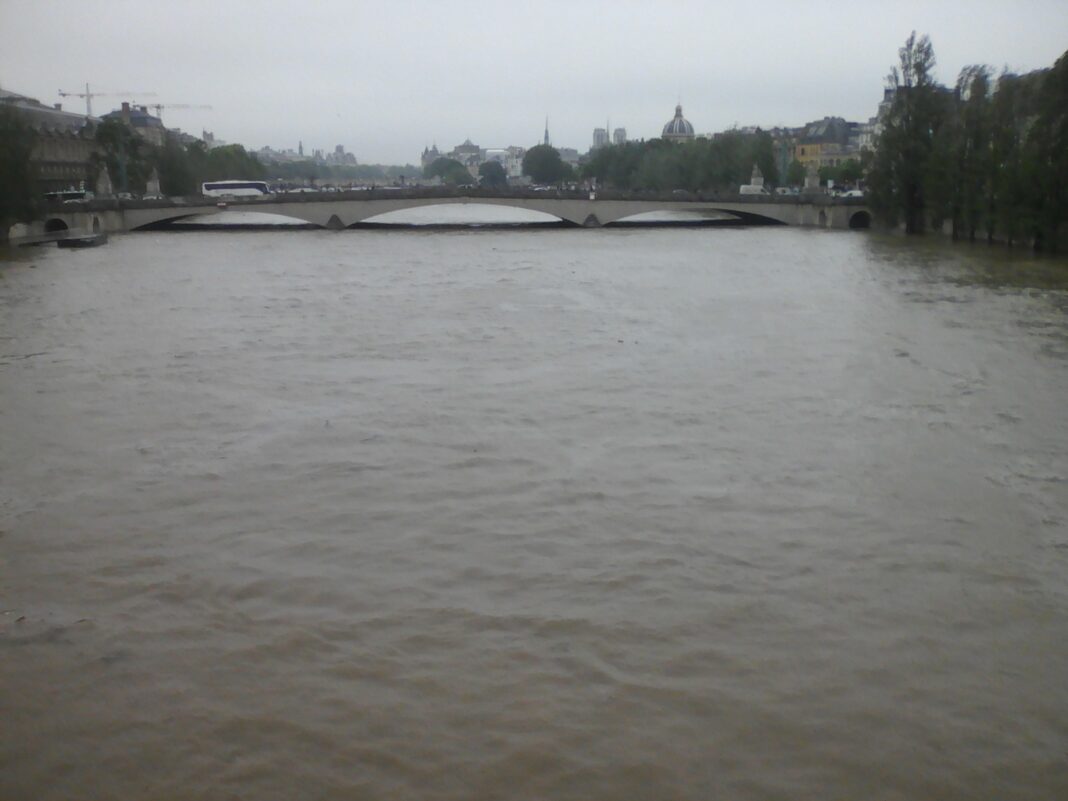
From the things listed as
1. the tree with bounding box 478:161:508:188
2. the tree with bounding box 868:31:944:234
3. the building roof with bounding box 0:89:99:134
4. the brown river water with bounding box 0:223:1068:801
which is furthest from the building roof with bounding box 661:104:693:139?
the brown river water with bounding box 0:223:1068:801

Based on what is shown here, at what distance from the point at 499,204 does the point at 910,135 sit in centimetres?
1802

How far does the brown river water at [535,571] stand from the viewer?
524 cm

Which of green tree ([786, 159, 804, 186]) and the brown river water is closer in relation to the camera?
the brown river water

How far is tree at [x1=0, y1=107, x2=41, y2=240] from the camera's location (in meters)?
37.8

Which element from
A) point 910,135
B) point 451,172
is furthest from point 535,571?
point 451,172

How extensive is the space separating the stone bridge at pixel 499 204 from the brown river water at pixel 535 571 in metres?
36.9

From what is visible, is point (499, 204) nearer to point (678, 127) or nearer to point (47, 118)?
point (47, 118)

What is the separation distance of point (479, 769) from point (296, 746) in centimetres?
88

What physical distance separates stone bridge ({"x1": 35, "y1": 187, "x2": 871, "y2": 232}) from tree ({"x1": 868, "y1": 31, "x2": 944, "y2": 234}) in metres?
6.01

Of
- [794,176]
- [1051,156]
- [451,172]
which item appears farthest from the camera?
[451,172]

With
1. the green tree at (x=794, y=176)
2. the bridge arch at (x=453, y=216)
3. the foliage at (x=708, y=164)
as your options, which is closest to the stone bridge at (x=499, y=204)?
the bridge arch at (x=453, y=216)

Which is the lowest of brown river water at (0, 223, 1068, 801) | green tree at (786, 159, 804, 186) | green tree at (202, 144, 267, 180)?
brown river water at (0, 223, 1068, 801)

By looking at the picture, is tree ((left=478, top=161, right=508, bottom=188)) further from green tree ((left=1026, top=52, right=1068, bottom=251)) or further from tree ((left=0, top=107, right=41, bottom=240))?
green tree ((left=1026, top=52, right=1068, bottom=251))

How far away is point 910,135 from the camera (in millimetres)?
43781
